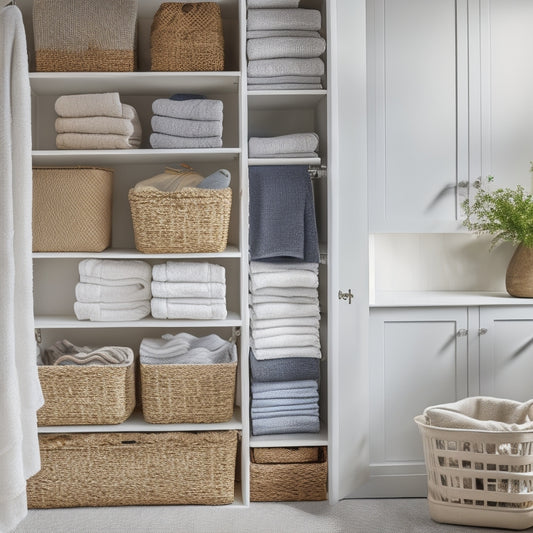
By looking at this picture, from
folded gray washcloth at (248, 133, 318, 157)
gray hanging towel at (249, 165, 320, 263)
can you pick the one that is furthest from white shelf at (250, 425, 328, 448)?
folded gray washcloth at (248, 133, 318, 157)

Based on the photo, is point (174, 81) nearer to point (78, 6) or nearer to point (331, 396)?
point (78, 6)


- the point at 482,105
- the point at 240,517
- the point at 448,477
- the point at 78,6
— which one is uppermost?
the point at 78,6

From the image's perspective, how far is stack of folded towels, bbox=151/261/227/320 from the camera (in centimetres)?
274

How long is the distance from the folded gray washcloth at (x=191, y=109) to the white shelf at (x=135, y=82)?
0.10 m

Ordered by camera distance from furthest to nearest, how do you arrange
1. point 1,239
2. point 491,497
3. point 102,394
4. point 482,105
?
point 482,105 → point 102,394 → point 491,497 → point 1,239

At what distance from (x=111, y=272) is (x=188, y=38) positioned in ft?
3.16

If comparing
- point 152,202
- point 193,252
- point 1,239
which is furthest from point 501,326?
point 1,239

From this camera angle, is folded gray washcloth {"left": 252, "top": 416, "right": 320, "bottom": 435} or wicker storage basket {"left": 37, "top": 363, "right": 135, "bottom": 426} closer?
wicker storage basket {"left": 37, "top": 363, "right": 135, "bottom": 426}

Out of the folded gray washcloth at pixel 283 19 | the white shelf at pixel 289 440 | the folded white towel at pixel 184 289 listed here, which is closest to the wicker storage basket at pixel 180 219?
the folded white towel at pixel 184 289

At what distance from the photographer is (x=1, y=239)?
154cm

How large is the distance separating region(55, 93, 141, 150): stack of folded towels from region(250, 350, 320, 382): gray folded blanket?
1020 mm

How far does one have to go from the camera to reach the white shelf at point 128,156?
2715 mm

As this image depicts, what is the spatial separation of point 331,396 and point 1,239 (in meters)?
1.56

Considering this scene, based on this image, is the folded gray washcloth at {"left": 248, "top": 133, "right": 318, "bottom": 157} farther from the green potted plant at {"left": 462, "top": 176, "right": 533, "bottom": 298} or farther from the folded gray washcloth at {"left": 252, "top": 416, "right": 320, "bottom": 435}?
the folded gray washcloth at {"left": 252, "top": 416, "right": 320, "bottom": 435}
